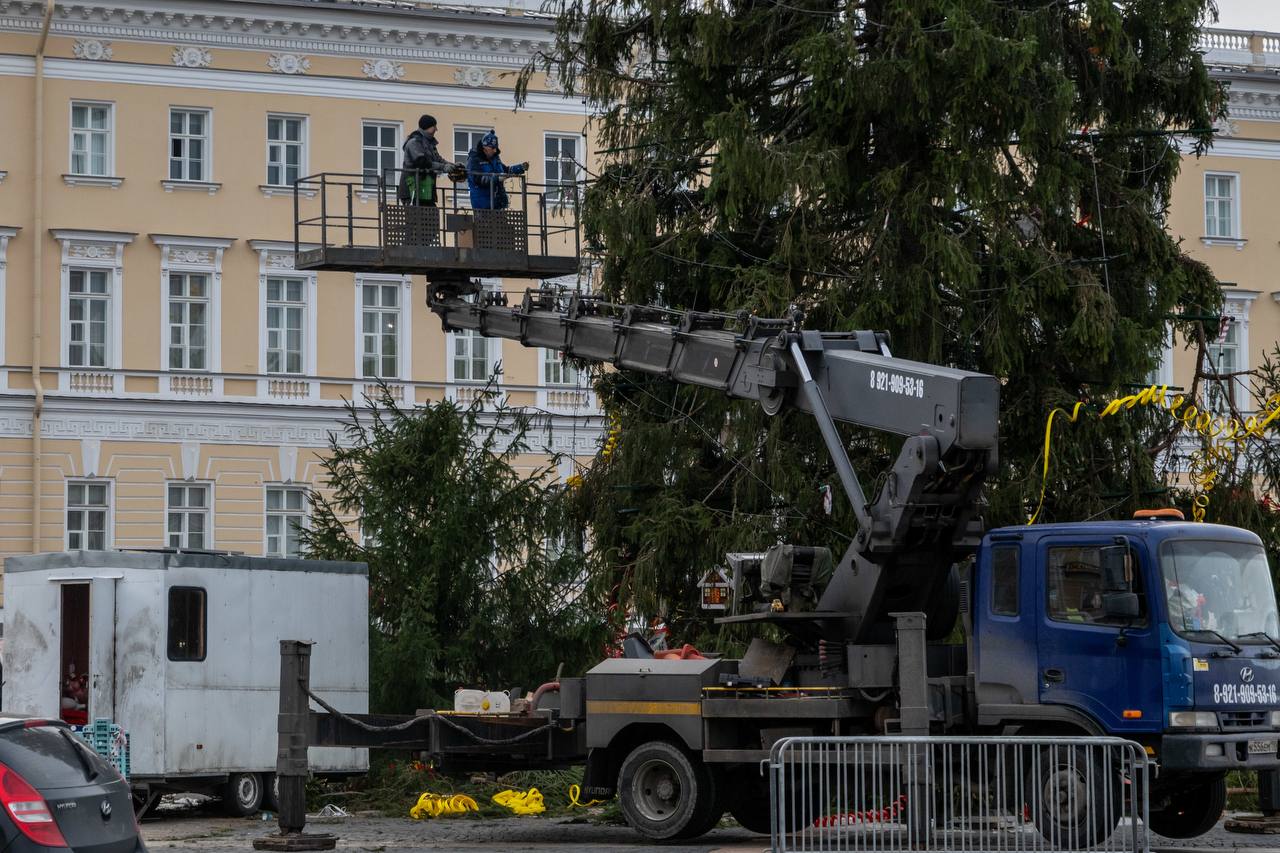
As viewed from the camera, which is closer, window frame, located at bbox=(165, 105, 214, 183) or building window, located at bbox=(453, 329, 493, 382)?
window frame, located at bbox=(165, 105, 214, 183)

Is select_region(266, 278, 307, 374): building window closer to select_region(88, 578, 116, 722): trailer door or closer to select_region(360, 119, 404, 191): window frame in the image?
select_region(360, 119, 404, 191): window frame

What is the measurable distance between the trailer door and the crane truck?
3.77 metres

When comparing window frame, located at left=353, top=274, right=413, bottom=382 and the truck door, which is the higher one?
window frame, located at left=353, top=274, right=413, bottom=382

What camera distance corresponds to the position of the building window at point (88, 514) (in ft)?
149

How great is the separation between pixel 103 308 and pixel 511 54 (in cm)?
1083

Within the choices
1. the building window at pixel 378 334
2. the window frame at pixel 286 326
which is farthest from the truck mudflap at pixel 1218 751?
the building window at pixel 378 334

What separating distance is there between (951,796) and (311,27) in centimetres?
3408

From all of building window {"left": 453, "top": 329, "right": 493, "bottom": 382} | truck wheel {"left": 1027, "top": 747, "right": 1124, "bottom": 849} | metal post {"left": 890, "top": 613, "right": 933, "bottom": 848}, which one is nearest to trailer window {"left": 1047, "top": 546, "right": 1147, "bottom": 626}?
metal post {"left": 890, "top": 613, "right": 933, "bottom": 848}

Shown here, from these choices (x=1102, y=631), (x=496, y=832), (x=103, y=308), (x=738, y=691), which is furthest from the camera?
(x=103, y=308)

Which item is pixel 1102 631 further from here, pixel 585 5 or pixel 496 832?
pixel 585 5

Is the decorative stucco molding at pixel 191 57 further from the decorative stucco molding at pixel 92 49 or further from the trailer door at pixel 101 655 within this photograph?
the trailer door at pixel 101 655

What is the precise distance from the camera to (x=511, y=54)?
160ft

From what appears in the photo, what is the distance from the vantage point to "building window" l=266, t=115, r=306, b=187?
47250mm

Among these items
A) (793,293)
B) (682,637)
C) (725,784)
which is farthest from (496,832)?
(793,293)
